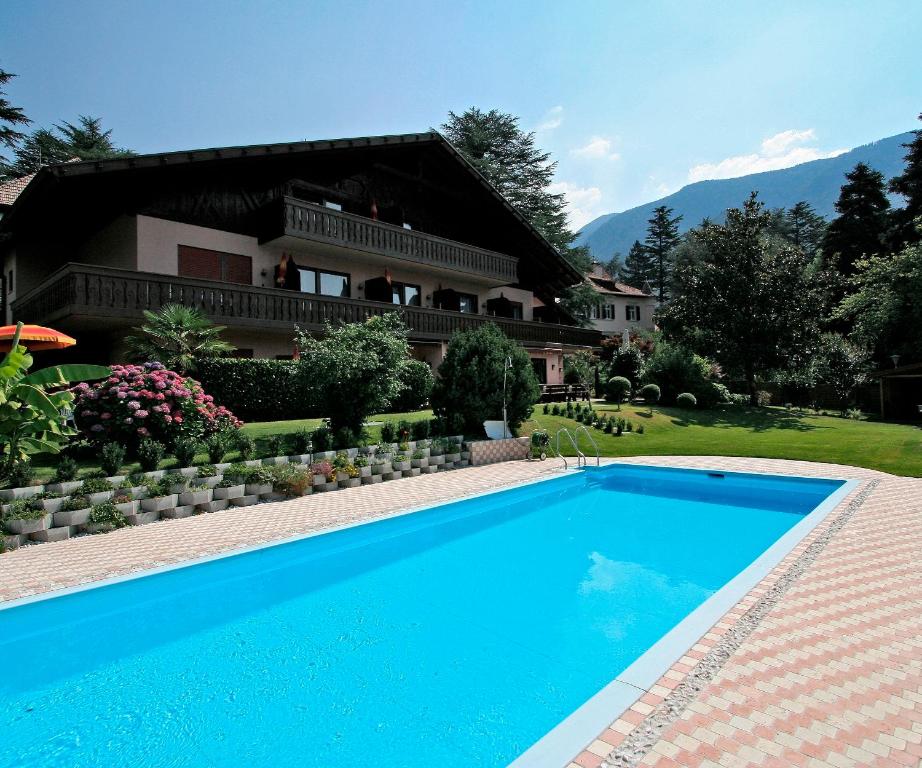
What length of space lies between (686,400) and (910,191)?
29.8m

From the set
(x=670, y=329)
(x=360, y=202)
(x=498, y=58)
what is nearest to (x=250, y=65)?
(x=498, y=58)

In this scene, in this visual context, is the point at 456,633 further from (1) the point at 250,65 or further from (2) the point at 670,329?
(2) the point at 670,329

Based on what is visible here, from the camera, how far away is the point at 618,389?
25406 millimetres

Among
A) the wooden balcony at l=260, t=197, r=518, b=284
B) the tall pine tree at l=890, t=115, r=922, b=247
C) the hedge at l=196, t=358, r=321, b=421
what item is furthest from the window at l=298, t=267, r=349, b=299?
the tall pine tree at l=890, t=115, r=922, b=247

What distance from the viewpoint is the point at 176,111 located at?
18.0 metres

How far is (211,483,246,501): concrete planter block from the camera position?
33.3 feet

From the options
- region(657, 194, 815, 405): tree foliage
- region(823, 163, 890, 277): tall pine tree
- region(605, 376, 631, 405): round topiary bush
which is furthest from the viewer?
region(823, 163, 890, 277): tall pine tree

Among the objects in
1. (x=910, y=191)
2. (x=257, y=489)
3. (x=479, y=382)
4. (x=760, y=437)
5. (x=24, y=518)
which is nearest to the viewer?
(x=24, y=518)

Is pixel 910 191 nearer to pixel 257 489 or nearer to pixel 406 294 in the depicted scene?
pixel 406 294

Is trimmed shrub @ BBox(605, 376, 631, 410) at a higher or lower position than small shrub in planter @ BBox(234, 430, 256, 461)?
higher

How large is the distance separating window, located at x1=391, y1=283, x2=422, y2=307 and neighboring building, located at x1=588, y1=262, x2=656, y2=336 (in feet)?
96.0

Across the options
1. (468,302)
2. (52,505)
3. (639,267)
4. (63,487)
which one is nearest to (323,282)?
(468,302)

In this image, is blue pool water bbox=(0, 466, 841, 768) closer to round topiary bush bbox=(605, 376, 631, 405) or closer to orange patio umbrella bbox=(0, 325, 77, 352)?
orange patio umbrella bbox=(0, 325, 77, 352)

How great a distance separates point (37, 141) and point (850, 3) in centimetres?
5174
